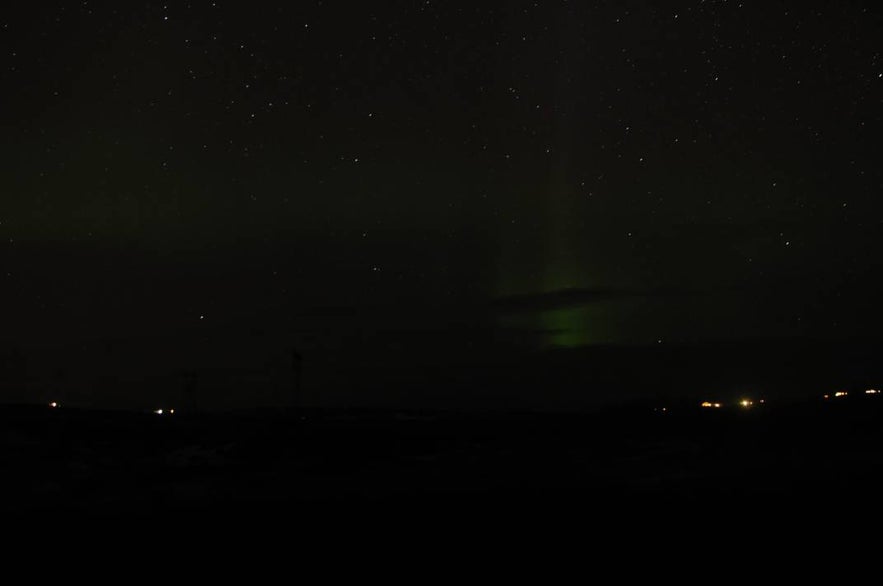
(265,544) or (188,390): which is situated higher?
(188,390)

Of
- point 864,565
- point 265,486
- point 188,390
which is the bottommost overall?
point 864,565

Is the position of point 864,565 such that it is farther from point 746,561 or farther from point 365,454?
point 365,454

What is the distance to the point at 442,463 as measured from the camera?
16.6 m

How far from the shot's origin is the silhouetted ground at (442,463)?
11.9 m

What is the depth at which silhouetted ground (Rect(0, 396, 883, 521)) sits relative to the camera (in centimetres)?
1191

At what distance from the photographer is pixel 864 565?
8.27 meters

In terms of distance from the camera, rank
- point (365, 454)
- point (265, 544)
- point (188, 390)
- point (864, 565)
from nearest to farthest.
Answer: point (864, 565)
point (265, 544)
point (365, 454)
point (188, 390)

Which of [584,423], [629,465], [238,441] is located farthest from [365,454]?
[584,423]

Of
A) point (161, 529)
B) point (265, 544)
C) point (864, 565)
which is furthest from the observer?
point (161, 529)

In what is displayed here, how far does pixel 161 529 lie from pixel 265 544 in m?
1.74

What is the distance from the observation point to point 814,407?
889 inches

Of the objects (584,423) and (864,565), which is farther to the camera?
(584,423)

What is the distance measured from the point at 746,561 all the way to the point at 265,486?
7974mm

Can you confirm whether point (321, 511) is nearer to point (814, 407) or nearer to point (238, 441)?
point (238, 441)
